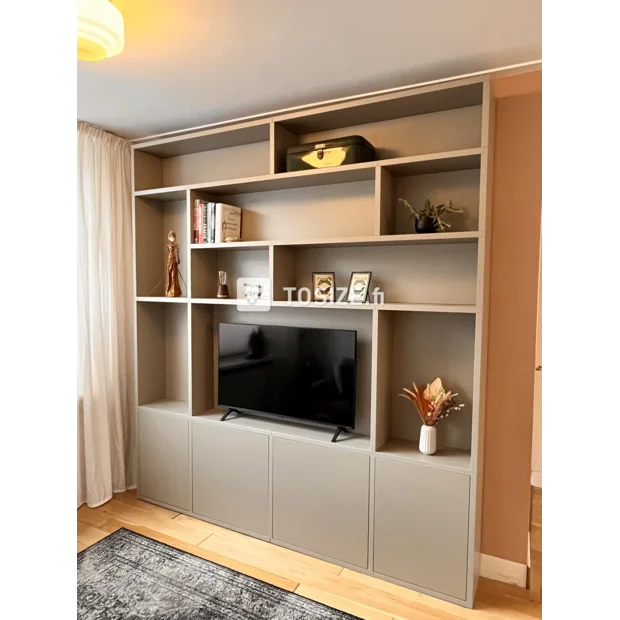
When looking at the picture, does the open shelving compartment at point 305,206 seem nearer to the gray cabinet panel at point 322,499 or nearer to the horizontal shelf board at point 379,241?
the horizontal shelf board at point 379,241

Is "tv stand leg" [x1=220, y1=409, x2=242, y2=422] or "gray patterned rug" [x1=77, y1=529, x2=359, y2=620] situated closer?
"gray patterned rug" [x1=77, y1=529, x2=359, y2=620]

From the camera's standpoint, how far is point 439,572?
85.0 inches

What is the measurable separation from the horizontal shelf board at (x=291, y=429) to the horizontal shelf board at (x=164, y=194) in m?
1.53

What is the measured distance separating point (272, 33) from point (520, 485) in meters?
2.43

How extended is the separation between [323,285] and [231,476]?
1.35m

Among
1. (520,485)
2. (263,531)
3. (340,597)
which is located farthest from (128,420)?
(520,485)

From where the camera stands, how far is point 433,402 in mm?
2264

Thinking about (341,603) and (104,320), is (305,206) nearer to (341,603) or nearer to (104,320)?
(104,320)

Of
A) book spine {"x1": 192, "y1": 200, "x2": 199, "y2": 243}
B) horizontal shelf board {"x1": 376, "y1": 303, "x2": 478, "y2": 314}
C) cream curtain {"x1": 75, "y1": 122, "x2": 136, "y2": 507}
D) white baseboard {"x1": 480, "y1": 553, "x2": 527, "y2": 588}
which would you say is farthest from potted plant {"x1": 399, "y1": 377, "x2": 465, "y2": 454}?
cream curtain {"x1": 75, "y1": 122, "x2": 136, "y2": 507}

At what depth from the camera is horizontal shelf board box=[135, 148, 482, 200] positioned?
213 cm

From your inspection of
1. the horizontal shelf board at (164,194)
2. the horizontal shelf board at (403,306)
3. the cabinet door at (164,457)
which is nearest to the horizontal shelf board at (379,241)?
the horizontal shelf board at (403,306)

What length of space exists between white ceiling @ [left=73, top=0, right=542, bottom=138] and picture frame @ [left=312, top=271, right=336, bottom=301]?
99 cm

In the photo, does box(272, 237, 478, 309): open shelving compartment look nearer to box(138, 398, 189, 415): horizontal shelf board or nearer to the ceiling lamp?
box(138, 398, 189, 415): horizontal shelf board

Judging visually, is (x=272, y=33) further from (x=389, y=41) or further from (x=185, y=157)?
(x=185, y=157)
